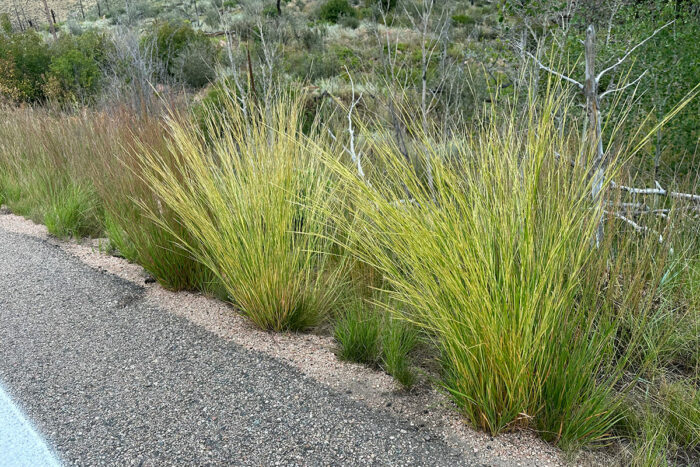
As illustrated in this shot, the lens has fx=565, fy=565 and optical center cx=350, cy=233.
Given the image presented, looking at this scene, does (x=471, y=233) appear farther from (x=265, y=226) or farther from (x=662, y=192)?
(x=662, y=192)

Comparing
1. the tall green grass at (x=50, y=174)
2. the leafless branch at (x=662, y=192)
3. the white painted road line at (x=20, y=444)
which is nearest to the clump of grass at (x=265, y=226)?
the white painted road line at (x=20, y=444)

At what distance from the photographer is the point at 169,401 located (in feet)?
8.17

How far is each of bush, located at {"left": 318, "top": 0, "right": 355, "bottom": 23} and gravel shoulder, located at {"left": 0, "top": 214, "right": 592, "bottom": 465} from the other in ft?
71.0

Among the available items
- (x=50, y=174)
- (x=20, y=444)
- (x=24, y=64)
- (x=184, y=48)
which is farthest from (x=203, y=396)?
(x=24, y=64)

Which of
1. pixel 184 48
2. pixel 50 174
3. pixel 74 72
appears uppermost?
pixel 184 48

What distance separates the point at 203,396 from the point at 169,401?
0.15 meters

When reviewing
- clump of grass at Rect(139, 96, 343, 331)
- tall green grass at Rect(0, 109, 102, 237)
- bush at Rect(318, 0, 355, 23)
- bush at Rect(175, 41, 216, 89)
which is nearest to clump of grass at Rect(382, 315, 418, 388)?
clump of grass at Rect(139, 96, 343, 331)

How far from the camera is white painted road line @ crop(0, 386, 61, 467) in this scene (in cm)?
213

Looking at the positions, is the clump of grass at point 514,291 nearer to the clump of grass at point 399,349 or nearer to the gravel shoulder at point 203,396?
the gravel shoulder at point 203,396

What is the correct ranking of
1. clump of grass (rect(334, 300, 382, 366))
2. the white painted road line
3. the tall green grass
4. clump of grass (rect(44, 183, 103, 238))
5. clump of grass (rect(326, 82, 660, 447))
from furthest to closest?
the tall green grass → clump of grass (rect(44, 183, 103, 238)) → clump of grass (rect(334, 300, 382, 366)) → the white painted road line → clump of grass (rect(326, 82, 660, 447))

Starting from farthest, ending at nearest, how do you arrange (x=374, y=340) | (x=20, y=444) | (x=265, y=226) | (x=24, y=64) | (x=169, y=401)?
(x=24, y=64) < (x=265, y=226) < (x=374, y=340) < (x=169, y=401) < (x=20, y=444)

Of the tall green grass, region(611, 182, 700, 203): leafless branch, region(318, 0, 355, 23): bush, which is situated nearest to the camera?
region(611, 182, 700, 203): leafless branch

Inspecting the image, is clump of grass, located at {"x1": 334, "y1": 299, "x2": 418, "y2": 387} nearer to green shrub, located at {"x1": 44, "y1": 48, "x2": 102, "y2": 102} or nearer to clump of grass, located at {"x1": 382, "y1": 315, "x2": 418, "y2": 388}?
clump of grass, located at {"x1": 382, "y1": 315, "x2": 418, "y2": 388}

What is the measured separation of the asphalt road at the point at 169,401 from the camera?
7.06 ft
